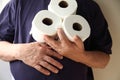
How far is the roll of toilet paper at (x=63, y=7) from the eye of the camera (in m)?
0.98

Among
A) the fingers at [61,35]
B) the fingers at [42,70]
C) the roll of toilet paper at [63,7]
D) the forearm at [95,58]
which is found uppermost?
the roll of toilet paper at [63,7]

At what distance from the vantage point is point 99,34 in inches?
48.1

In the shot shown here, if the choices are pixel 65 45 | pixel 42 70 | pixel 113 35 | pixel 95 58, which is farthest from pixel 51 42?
pixel 113 35

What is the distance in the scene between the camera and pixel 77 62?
1.14 metres

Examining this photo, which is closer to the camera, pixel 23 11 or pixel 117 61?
pixel 23 11

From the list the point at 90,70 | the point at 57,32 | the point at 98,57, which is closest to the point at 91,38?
the point at 98,57

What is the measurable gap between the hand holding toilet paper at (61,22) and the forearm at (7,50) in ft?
0.66

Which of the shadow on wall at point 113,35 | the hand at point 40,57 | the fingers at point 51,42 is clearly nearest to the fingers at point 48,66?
the hand at point 40,57

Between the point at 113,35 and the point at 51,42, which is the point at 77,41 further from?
the point at 113,35

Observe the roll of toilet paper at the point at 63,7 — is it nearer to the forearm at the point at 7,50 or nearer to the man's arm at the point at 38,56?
the man's arm at the point at 38,56

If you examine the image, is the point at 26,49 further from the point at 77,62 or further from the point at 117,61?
the point at 117,61

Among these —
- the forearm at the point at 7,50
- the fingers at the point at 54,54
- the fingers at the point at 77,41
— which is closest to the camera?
the fingers at the point at 77,41

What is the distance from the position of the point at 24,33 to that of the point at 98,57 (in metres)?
0.34

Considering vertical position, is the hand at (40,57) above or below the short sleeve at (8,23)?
below
